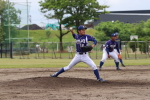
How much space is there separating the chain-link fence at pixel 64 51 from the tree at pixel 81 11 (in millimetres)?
5701

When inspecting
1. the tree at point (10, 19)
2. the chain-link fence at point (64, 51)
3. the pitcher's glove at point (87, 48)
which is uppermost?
the tree at point (10, 19)

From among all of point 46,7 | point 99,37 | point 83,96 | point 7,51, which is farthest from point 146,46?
point 83,96

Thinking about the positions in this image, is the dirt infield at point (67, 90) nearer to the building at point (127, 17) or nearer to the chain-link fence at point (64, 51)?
the chain-link fence at point (64, 51)

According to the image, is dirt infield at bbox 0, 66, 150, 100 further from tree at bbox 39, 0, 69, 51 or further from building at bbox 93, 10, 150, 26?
building at bbox 93, 10, 150, 26

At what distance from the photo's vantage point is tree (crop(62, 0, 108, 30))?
44.8m

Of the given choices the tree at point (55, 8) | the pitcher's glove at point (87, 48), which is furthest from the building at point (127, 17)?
the pitcher's glove at point (87, 48)

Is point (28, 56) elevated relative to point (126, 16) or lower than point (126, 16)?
lower

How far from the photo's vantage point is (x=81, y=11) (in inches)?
1821

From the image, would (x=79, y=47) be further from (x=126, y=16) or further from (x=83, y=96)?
(x=126, y=16)

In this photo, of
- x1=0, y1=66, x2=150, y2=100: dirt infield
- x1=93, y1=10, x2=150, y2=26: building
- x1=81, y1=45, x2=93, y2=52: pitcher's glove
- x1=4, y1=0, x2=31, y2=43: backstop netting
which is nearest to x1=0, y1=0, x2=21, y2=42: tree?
x1=4, y1=0, x2=31, y2=43: backstop netting

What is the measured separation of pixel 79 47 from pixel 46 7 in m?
36.5

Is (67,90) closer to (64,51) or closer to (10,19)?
(64,51)

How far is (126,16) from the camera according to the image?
77.3m

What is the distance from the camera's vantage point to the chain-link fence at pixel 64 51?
118 feet
